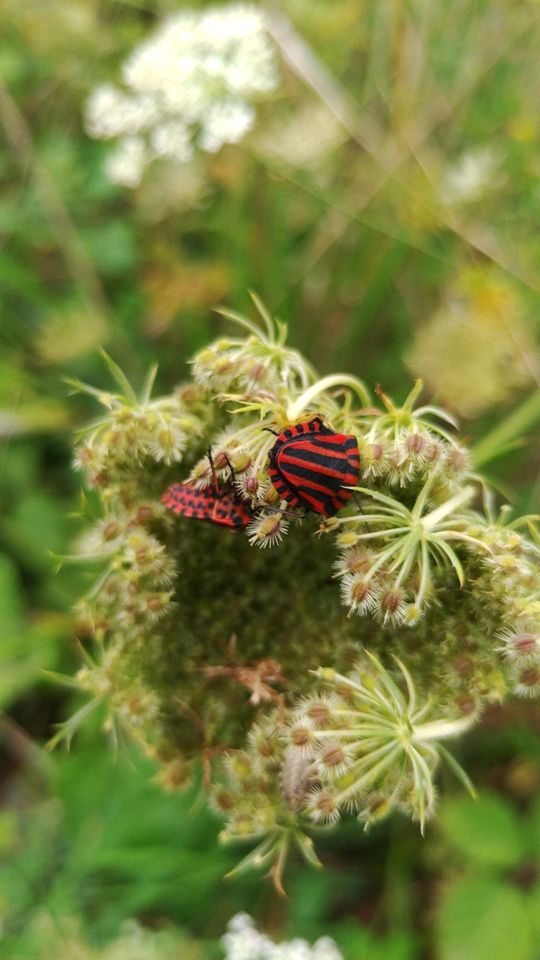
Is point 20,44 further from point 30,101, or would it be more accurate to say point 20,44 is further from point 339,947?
point 339,947

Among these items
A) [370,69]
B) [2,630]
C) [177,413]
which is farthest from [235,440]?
[370,69]

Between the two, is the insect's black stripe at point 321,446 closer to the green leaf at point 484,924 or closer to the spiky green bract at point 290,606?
the spiky green bract at point 290,606

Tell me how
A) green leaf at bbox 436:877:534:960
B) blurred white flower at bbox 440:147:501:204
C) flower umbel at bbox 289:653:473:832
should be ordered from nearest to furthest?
flower umbel at bbox 289:653:473:832, green leaf at bbox 436:877:534:960, blurred white flower at bbox 440:147:501:204

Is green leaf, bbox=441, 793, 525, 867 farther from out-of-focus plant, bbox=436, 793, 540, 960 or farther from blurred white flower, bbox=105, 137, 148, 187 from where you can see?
blurred white flower, bbox=105, 137, 148, 187

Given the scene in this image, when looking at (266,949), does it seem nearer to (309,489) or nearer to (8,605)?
(8,605)

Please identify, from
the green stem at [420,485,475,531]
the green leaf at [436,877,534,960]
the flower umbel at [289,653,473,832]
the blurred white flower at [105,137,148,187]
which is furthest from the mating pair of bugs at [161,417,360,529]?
the blurred white flower at [105,137,148,187]

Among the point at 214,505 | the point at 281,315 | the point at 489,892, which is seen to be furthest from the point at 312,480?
the point at 489,892
